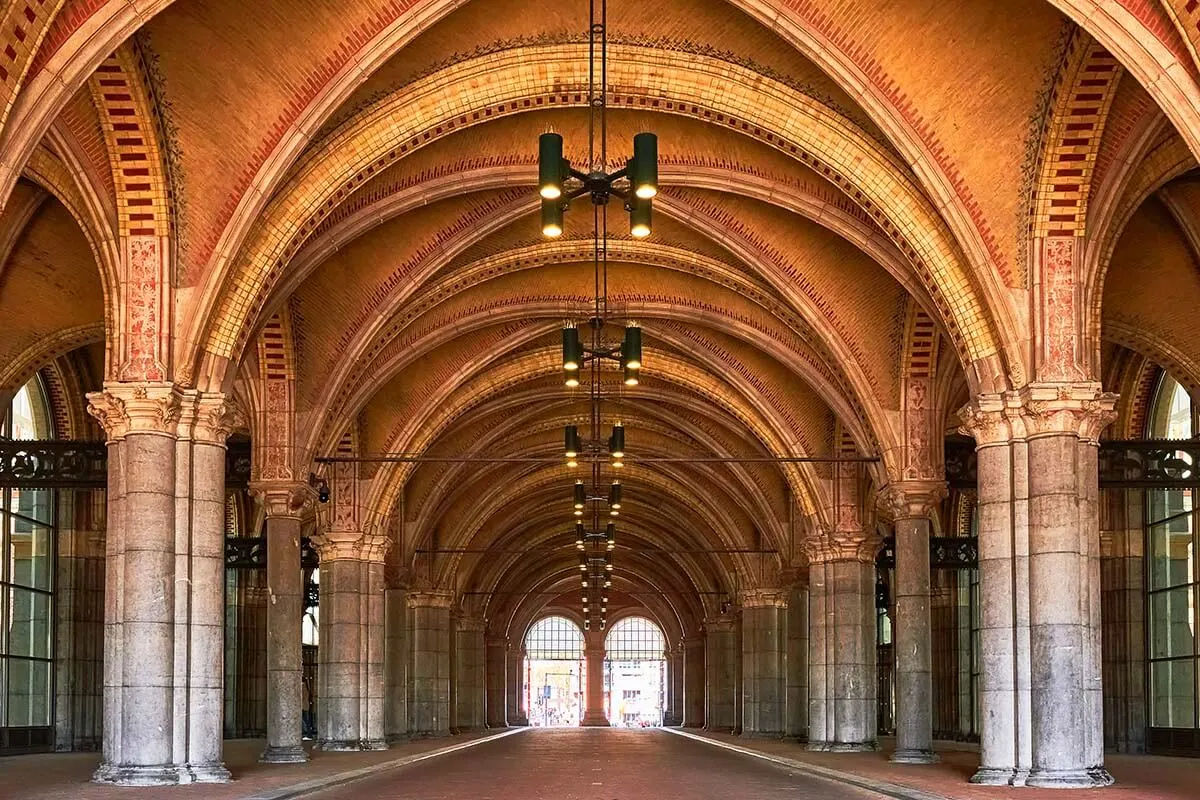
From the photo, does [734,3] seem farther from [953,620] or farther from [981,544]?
[953,620]

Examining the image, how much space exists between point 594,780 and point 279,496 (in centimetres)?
949

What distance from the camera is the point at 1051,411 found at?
2102 cm

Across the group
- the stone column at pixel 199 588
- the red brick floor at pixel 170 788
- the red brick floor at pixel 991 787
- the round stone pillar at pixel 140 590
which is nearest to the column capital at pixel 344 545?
the red brick floor at pixel 170 788

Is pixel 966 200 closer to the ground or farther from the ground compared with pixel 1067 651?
farther from the ground

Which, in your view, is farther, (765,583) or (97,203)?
(765,583)

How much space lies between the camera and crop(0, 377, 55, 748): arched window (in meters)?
32.9

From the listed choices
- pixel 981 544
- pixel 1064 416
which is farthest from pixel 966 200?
pixel 981 544

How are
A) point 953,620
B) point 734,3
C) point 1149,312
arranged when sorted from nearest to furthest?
1. point 734,3
2. point 1149,312
3. point 953,620

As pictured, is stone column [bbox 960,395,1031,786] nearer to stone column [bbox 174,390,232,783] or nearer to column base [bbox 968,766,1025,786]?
column base [bbox 968,766,1025,786]

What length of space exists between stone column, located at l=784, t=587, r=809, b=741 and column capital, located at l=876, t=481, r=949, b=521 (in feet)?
51.7

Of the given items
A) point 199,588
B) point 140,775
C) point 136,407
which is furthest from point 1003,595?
point 136,407

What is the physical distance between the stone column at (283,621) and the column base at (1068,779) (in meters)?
13.2

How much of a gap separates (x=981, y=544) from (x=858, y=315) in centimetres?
834

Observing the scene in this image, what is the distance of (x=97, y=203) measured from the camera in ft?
69.3
